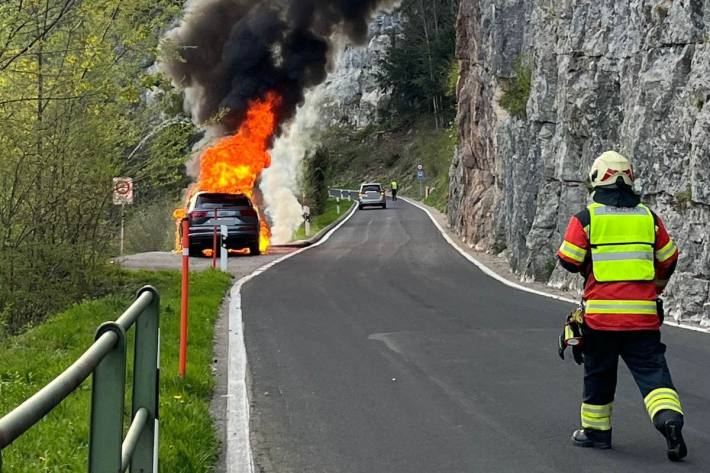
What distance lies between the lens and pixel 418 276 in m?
18.4

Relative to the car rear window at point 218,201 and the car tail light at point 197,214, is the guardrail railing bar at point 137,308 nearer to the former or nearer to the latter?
the car tail light at point 197,214

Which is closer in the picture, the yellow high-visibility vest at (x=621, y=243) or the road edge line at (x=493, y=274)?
the yellow high-visibility vest at (x=621, y=243)

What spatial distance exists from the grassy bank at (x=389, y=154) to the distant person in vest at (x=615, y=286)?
62824 millimetres

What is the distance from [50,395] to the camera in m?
2.10

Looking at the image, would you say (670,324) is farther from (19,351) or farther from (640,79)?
(19,351)

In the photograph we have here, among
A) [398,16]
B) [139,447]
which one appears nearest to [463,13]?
[139,447]

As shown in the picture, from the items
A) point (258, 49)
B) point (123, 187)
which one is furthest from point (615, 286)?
point (258, 49)

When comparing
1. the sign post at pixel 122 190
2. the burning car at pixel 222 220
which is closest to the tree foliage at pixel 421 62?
the burning car at pixel 222 220

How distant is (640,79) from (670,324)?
499 cm

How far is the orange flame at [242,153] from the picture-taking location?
28234 mm

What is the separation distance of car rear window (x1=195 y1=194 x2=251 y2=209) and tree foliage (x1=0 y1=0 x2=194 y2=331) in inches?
302

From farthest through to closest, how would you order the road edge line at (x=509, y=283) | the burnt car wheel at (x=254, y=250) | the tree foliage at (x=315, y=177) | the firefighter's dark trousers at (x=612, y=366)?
the tree foliage at (x=315, y=177)
the burnt car wheel at (x=254, y=250)
the road edge line at (x=509, y=283)
the firefighter's dark trousers at (x=612, y=366)

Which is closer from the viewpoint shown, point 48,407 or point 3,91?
point 48,407

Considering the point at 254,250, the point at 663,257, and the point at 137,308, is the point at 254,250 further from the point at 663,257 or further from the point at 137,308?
the point at 137,308
